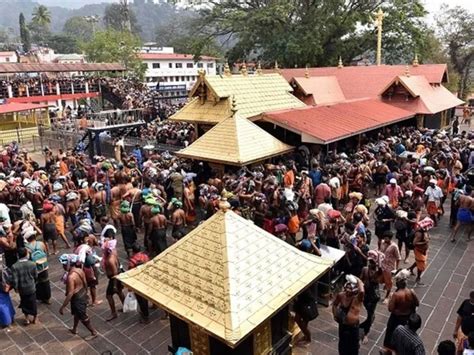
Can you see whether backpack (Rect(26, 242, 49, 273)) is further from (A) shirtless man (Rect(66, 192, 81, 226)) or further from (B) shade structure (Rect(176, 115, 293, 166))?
(B) shade structure (Rect(176, 115, 293, 166))

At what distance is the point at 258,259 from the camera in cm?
432

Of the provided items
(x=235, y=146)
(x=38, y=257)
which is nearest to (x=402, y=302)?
(x=38, y=257)

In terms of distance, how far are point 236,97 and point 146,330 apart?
35.5ft

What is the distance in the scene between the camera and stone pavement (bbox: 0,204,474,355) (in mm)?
6504

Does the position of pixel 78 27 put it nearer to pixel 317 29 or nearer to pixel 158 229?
pixel 317 29

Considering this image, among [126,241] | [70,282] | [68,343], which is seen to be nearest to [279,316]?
[70,282]

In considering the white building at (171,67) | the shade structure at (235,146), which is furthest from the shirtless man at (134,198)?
the white building at (171,67)

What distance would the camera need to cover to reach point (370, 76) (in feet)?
78.3

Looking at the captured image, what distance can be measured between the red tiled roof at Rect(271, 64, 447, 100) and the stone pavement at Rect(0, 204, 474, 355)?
16.3 metres

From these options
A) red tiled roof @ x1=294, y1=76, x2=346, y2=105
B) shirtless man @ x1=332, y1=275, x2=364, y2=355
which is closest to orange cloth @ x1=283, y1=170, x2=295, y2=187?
shirtless man @ x1=332, y1=275, x2=364, y2=355

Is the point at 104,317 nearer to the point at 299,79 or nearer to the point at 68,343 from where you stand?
the point at 68,343

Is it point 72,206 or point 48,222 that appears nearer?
point 48,222

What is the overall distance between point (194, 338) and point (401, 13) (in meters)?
33.3

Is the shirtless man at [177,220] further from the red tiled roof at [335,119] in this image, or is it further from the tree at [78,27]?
the tree at [78,27]
